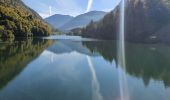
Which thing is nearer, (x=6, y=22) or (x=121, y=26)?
(x=6, y=22)

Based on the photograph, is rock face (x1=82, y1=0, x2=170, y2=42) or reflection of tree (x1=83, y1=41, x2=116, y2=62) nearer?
reflection of tree (x1=83, y1=41, x2=116, y2=62)

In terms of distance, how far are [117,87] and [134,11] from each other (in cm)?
8318

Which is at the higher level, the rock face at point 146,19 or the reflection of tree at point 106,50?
the rock face at point 146,19

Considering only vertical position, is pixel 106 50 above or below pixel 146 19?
below

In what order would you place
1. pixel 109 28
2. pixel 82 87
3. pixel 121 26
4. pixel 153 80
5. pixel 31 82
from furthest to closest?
pixel 109 28 < pixel 121 26 < pixel 153 80 < pixel 31 82 < pixel 82 87

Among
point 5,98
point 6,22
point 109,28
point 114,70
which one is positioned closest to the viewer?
point 5,98

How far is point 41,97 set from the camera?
18.0m

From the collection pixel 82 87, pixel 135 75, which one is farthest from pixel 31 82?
pixel 135 75

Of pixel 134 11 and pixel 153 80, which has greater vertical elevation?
pixel 134 11

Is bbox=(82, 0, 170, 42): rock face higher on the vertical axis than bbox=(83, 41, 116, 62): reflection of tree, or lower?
higher

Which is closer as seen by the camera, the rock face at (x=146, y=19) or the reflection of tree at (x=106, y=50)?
the reflection of tree at (x=106, y=50)

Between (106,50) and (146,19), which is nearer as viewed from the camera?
(106,50)

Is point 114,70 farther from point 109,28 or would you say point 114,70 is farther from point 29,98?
point 109,28

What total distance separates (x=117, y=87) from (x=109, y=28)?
102172mm
